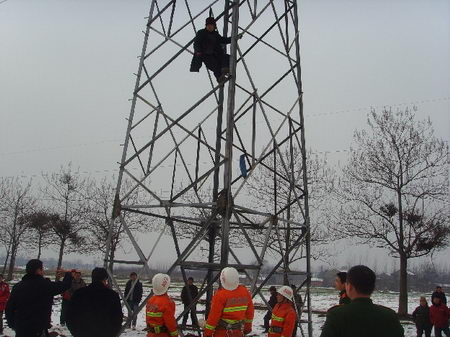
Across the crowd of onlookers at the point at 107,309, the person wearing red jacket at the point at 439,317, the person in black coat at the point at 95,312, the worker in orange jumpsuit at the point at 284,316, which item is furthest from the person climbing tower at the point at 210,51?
the person wearing red jacket at the point at 439,317

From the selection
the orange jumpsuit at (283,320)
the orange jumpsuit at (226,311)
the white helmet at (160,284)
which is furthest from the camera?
the orange jumpsuit at (283,320)

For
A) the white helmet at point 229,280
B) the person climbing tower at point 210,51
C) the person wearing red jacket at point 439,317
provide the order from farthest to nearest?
1. the person wearing red jacket at point 439,317
2. the person climbing tower at point 210,51
3. the white helmet at point 229,280

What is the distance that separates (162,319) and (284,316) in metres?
1.85

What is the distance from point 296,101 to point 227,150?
9.08 feet

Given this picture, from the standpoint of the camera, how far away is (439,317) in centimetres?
1368

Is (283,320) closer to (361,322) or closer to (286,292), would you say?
(286,292)

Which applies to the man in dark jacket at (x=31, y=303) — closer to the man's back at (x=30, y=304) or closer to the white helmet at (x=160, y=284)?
the man's back at (x=30, y=304)

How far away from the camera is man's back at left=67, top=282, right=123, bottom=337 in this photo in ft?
16.7

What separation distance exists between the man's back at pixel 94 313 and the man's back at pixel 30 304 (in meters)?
1.09

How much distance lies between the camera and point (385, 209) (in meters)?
21.5

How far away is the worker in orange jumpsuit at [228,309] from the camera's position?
5.86 metres

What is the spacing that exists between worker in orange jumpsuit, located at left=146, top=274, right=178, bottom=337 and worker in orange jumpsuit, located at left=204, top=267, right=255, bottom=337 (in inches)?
28.6

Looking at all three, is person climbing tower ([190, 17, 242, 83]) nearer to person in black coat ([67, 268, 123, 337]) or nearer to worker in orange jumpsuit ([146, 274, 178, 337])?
worker in orange jumpsuit ([146, 274, 178, 337])

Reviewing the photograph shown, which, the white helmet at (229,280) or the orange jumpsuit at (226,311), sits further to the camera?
the white helmet at (229,280)
